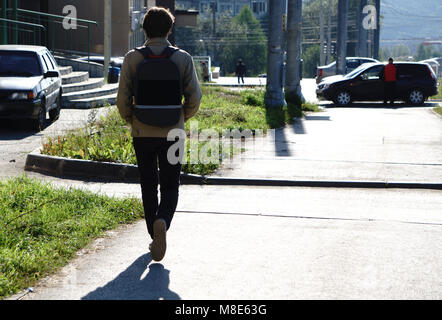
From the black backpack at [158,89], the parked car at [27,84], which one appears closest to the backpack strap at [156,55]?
the black backpack at [158,89]

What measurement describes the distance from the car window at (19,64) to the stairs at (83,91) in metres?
4.06

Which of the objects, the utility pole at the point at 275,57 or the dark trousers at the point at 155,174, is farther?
the utility pole at the point at 275,57

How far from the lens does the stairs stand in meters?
21.5

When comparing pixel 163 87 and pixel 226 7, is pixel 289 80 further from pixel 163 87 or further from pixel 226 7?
pixel 226 7

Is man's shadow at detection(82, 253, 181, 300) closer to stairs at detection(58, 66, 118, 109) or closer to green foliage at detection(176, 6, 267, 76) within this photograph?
stairs at detection(58, 66, 118, 109)

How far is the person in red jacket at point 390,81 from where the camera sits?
2794 cm

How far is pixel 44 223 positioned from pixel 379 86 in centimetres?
2287

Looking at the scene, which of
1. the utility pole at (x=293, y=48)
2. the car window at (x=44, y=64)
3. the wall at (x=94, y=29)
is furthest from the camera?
the wall at (x=94, y=29)

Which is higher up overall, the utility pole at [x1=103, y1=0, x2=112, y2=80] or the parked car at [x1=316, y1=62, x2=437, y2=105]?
the utility pole at [x1=103, y1=0, x2=112, y2=80]

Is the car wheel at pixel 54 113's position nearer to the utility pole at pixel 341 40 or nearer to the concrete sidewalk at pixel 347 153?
the concrete sidewalk at pixel 347 153

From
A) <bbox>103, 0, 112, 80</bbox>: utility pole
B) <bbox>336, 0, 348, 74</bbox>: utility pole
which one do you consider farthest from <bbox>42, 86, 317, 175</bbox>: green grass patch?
<bbox>336, 0, 348, 74</bbox>: utility pole

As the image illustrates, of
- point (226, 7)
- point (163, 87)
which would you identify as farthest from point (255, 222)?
point (226, 7)
